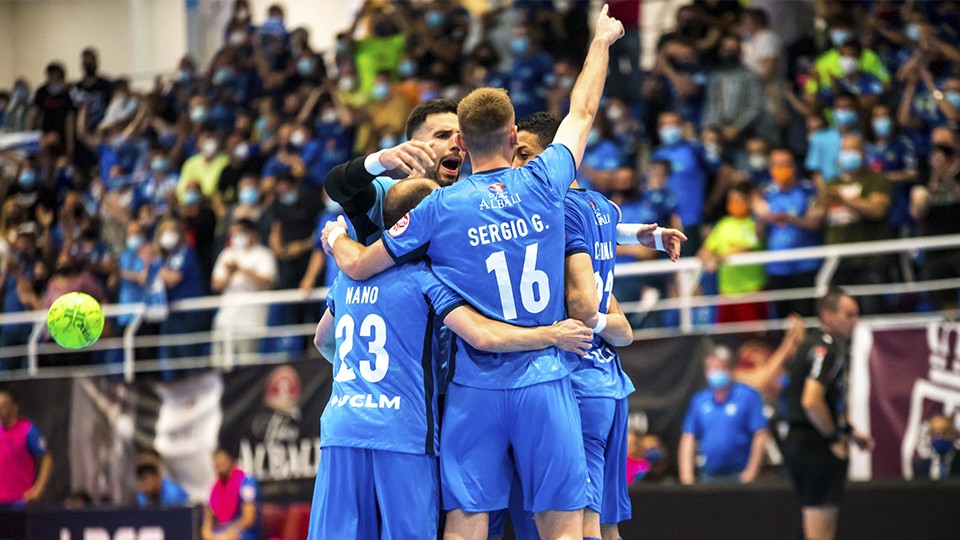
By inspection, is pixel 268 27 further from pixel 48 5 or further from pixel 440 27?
pixel 48 5

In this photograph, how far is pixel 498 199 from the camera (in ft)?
20.5

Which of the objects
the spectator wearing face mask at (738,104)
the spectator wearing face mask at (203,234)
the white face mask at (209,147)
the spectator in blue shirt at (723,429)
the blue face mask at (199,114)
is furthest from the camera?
the blue face mask at (199,114)

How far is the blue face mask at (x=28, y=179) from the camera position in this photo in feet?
74.7

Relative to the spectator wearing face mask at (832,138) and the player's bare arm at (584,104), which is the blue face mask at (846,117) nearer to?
the spectator wearing face mask at (832,138)

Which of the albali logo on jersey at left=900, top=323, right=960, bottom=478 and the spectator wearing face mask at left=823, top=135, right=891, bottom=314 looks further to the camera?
the spectator wearing face mask at left=823, top=135, right=891, bottom=314

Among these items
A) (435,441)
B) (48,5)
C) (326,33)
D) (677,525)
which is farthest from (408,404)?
(48,5)

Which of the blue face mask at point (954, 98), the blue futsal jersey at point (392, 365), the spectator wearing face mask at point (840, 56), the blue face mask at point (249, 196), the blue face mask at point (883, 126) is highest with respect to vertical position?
the spectator wearing face mask at point (840, 56)

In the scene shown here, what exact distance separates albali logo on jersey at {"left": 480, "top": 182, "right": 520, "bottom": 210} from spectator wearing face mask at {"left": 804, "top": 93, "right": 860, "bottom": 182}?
823 cm

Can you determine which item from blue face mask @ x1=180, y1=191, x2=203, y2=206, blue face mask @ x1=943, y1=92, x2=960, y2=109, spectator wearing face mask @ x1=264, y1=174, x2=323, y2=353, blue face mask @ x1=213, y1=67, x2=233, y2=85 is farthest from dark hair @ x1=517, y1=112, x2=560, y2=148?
blue face mask @ x1=213, y1=67, x2=233, y2=85

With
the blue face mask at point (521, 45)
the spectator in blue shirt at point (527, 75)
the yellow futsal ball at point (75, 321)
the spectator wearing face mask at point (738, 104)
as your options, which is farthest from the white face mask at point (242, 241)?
the yellow futsal ball at point (75, 321)

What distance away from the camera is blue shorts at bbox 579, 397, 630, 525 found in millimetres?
6836

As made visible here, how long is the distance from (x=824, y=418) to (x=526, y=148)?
4695 millimetres

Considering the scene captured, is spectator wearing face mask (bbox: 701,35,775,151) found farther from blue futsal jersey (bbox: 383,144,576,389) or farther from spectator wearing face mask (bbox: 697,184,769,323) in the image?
blue futsal jersey (bbox: 383,144,576,389)

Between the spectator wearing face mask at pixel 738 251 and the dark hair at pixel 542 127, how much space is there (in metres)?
6.12
